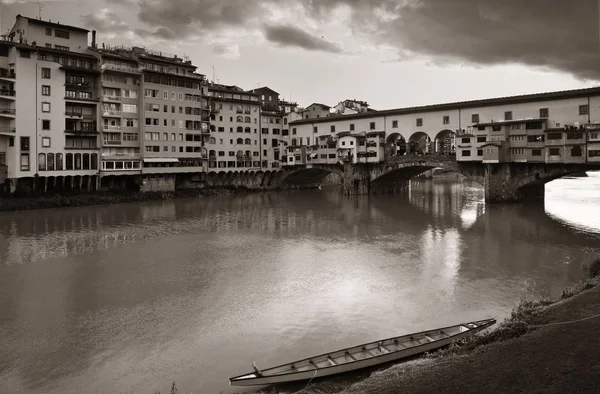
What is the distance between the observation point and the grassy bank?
153 feet

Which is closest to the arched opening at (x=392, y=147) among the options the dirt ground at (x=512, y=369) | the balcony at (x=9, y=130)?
the balcony at (x=9, y=130)

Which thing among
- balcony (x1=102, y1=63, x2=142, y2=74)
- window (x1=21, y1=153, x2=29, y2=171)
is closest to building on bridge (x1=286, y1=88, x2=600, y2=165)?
balcony (x1=102, y1=63, x2=142, y2=74)

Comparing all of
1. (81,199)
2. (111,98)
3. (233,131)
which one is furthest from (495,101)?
(81,199)

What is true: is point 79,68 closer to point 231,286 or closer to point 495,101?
point 231,286

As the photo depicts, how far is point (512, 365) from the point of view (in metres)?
9.38

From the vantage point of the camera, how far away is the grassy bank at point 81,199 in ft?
153

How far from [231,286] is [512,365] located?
13.8 meters

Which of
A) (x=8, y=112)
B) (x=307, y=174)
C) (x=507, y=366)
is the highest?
(x=8, y=112)

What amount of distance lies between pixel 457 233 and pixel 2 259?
3035 cm

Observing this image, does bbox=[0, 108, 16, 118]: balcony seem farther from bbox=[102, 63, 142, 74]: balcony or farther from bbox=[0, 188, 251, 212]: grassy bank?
bbox=[102, 63, 142, 74]: balcony

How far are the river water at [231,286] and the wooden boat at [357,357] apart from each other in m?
1.49

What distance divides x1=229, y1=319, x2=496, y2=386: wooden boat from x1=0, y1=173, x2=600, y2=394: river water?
1.49m

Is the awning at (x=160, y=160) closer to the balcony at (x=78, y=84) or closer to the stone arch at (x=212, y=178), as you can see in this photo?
the stone arch at (x=212, y=178)

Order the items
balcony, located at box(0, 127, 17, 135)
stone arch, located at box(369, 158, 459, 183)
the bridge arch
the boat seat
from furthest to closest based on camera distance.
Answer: the bridge arch
stone arch, located at box(369, 158, 459, 183)
balcony, located at box(0, 127, 17, 135)
the boat seat
